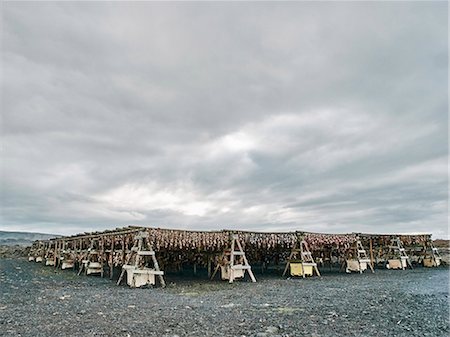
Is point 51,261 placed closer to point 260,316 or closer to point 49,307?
point 49,307

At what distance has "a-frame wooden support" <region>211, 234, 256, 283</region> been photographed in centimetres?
2259

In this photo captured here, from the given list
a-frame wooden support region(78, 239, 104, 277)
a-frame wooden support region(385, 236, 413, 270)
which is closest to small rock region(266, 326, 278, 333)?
a-frame wooden support region(78, 239, 104, 277)

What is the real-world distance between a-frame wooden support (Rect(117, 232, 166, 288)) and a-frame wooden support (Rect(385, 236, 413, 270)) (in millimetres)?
22507

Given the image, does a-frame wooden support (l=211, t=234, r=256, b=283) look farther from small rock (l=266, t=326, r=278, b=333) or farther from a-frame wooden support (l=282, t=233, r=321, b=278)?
small rock (l=266, t=326, r=278, b=333)

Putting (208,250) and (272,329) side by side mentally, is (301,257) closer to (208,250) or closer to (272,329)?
(208,250)

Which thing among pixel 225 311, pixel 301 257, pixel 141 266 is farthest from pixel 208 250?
pixel 225 311

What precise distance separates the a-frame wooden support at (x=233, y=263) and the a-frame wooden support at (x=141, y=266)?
447cm

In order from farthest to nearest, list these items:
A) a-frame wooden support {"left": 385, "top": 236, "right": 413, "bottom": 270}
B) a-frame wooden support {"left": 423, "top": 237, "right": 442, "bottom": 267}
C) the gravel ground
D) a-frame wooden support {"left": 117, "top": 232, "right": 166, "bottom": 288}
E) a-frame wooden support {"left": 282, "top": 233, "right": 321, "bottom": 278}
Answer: a-frame wooden support {"left": 423, "top": 237, "right": 442, "bottom": 267}
a-frame wooden support {"left": 385, "top": 236, "right": 413, "bottom": 270}
a-frame wooden support {"left": 282, "top": 233, "right": 321, "bottom": 278}
a-frame wooden support {"left": 117, "top": 232, "right": 166, "bottom": 288}
the gravel ground

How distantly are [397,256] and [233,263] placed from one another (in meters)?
18.3

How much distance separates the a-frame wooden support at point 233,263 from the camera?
74.1ft

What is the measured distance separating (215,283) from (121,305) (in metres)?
9.10

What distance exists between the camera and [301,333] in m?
9.66

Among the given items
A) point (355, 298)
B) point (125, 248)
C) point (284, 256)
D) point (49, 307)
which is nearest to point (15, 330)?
point (49, 307)

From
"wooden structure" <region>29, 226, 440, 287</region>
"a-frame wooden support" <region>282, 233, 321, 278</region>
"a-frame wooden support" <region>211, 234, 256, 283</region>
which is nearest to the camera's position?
"wooden structure" <region>29, 226, 440, 287</region>
